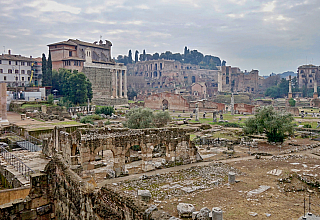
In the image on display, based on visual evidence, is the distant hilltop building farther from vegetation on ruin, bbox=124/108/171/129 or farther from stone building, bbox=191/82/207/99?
vegetation on ruin, bbox=124/108/171/129

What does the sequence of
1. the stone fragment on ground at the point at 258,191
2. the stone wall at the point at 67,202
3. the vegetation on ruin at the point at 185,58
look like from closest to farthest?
the stone wall at the point at 67,202 → the stone fragment on ground at the point at 258,191 → the vegetation on ruin at the point at 185,58

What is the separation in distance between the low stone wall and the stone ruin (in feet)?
12.6

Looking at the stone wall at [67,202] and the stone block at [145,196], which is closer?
the stone wall at [67,202]

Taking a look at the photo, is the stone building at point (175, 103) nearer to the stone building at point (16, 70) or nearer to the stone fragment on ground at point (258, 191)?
the stone building at point (16, 70)

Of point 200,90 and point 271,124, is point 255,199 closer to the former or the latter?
point 271,124

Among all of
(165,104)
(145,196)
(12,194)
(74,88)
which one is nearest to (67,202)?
(12,194)

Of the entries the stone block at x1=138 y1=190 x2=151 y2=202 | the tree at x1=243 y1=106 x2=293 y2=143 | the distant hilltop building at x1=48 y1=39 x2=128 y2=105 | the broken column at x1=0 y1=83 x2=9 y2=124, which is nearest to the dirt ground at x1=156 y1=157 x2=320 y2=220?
the stone block at x1=138 y1=190 x2=151 y2=202

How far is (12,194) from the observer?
10891 mm

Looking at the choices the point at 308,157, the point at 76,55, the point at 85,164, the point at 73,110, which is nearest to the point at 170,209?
the point at 85,164

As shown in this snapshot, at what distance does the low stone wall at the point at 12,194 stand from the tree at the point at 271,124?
78.6 ft

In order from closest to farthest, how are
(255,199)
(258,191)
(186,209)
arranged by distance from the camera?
(186,209)
(255,199)
(258,191)

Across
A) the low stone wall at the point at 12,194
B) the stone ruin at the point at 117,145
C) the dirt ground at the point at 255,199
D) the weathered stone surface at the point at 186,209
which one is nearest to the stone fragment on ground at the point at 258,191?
the dirt ground at the point at 255,199

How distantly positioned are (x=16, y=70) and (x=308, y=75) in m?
103

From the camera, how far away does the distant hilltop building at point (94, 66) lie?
68438mm
